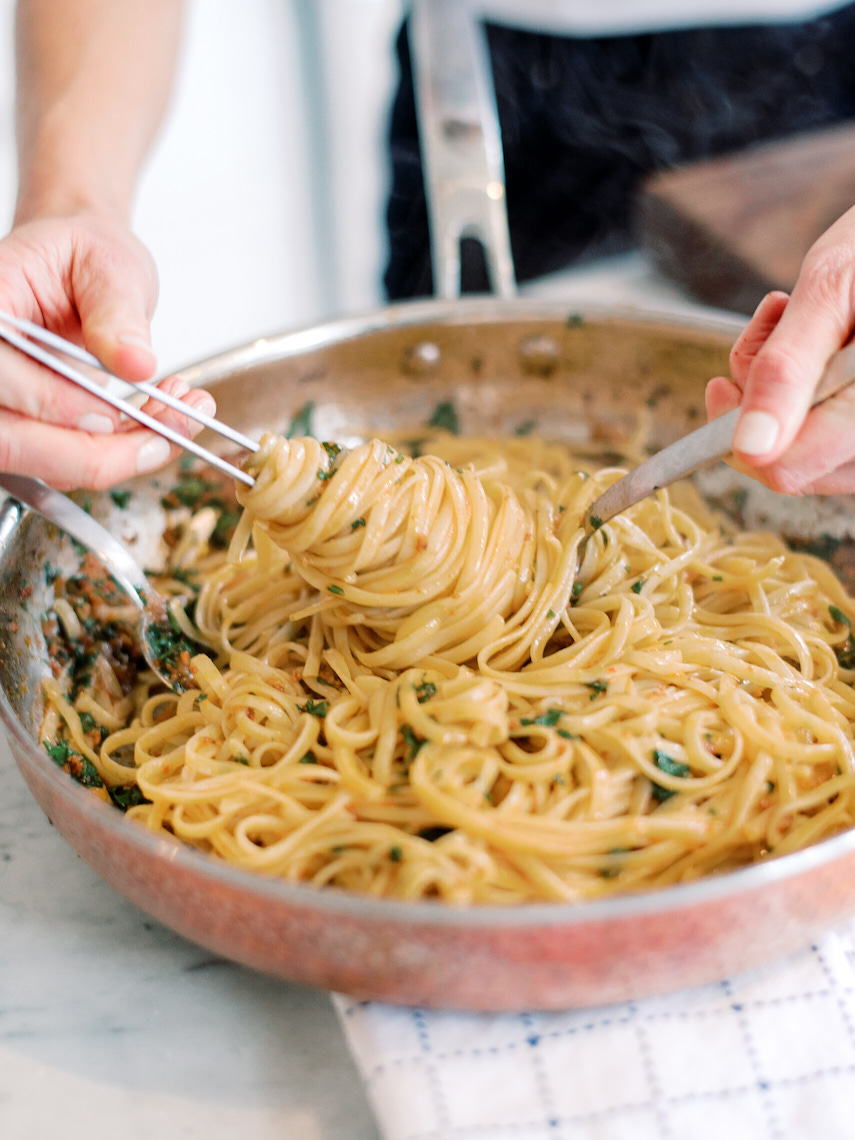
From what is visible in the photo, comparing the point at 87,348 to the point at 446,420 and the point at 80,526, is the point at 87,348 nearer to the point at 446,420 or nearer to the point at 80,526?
the point at 80,526

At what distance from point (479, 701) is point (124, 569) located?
2.79ft

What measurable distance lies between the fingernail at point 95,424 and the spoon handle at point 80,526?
43 centimetres

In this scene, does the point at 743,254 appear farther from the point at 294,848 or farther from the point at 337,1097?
the point at 337,1097

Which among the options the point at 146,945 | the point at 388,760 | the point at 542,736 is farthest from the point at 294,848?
the point at 542,736

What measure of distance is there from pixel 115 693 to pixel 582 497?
3.78ft

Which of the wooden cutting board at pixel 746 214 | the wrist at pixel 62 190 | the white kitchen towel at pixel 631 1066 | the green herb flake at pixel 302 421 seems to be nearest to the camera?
the white kitchen towel at pixel 631 1066

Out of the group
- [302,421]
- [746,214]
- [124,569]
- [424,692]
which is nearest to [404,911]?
[424,692]

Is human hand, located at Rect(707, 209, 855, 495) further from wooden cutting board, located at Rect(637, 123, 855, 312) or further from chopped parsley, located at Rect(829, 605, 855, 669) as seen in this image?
wooden cutting board, located at Rect(637, 123, 855, 312)

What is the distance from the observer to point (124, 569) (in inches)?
80.4

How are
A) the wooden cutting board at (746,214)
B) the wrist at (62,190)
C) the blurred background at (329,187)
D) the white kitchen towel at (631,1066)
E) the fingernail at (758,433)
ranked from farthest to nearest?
the blurred background at (329,187) → the wooden cutting board at (746,214) → the wrist at (62,190) → the fingernail at (758,433) → the white kitchen towel at (631,1066)

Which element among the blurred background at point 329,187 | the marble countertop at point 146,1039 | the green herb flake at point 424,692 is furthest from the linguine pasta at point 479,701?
the blurred background at point 329,187

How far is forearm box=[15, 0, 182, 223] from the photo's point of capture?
7.23ft

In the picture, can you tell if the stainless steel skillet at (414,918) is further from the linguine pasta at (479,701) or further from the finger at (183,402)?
the finger at (183,402)

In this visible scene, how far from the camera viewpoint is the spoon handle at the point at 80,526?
199 cm
